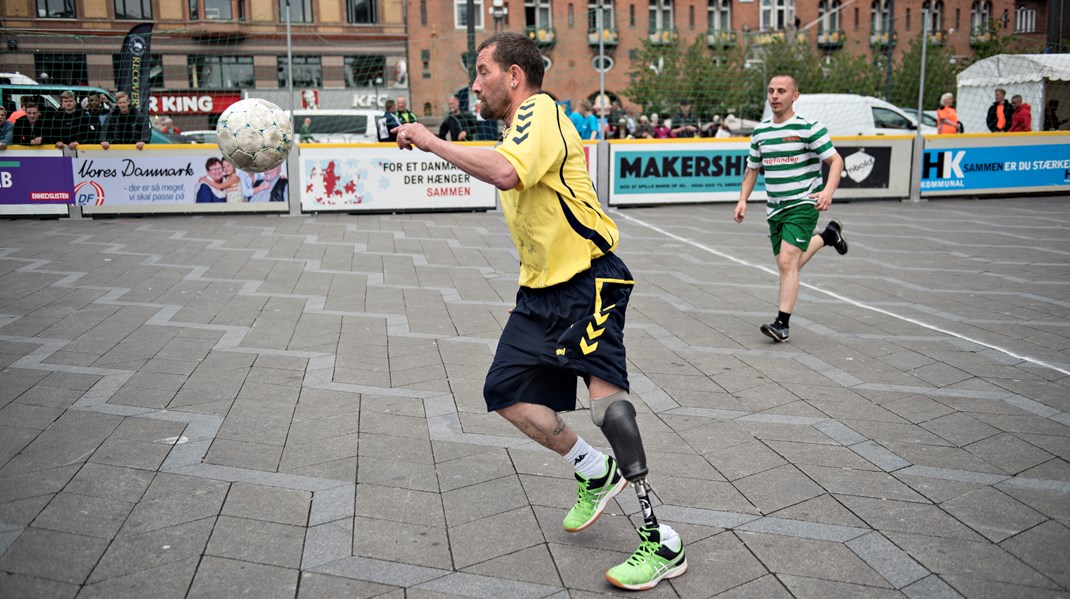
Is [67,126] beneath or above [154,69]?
beneath

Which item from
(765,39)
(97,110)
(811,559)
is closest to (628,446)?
(811,559)

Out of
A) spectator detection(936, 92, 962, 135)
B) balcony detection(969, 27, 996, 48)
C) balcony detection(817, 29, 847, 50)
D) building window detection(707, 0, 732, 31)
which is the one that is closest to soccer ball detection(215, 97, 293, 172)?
spectator detection(936, 92, 962, 135)

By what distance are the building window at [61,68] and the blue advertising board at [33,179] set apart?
2585mm

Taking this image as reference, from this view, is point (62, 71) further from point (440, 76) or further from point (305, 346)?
point (440, 76)

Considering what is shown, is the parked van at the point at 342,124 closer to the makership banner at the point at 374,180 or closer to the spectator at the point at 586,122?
the spectator at the point at 586,122

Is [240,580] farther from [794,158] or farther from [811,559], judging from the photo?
[794,158]

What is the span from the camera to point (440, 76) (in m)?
37.3

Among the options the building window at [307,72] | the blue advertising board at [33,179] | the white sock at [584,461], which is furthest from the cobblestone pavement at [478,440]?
the building window at [307,72]

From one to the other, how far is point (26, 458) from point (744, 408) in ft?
11.2

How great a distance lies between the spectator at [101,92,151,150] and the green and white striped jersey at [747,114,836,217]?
9847mm

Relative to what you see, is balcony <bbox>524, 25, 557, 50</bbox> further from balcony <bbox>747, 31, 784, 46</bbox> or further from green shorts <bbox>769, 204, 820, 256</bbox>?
green shorts <bbox>769, 204, 820, 256</bbox>

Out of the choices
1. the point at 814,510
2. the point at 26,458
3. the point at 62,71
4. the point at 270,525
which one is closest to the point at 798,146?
the point at 814,510

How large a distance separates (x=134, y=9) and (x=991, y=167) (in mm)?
28292

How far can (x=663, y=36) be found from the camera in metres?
38.6
